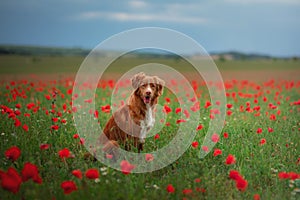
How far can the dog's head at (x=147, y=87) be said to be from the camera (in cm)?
593

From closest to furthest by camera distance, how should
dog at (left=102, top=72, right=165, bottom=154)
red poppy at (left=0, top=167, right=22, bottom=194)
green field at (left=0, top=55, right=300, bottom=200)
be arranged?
red poppy at (left=0, top=167, right=22, bottom=194)
green field at (left=0, top=55, right=300, bottom=200)
dog at (left=102, top=72, right=165, bottom=154)

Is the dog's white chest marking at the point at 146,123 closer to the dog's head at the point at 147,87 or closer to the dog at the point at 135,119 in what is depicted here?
the dog at the point at 135,119

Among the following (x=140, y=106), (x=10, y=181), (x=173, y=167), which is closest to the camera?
Result: (x=10, y=181)

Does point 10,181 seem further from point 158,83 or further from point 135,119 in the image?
point 158,83

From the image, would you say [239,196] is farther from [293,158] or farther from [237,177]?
[293,158]

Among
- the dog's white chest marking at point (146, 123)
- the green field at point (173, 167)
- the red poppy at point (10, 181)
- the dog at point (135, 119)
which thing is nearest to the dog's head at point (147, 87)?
the dog at point (135, 119)

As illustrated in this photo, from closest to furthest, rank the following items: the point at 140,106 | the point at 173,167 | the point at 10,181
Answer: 1. the point at 10,181
2. the point at 173,167
3. the point at 140,106

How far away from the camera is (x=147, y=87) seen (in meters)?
5.93

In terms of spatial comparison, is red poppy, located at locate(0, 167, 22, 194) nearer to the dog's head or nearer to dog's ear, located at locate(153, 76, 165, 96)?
the dog's head

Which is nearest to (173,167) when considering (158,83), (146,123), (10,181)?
(146,123)

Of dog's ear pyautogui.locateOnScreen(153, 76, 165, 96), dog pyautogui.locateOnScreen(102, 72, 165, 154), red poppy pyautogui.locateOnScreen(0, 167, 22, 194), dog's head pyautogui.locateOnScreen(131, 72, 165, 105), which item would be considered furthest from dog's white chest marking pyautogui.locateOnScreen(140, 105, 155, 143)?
red poppy pyautogui.locateOnScreen(0, 167, 22, 194)

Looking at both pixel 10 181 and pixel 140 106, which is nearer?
pixel 10 181

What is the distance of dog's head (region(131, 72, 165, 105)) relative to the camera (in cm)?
593

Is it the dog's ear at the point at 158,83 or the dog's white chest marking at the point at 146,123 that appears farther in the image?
the dog's white chest marking at the point at 146,123
